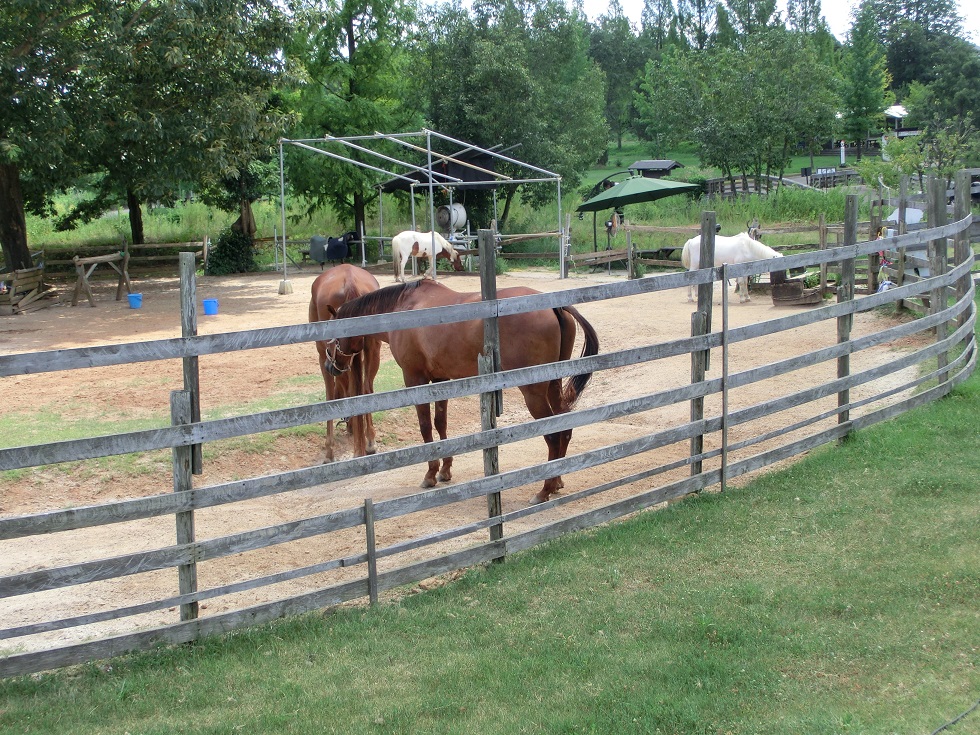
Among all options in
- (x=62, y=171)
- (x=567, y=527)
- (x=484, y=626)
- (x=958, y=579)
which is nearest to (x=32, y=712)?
(x=484, y=626)

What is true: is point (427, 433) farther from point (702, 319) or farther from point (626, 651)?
point (626, 651)

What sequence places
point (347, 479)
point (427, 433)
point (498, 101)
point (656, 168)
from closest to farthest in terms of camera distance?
1. point (347, 479)
2. point (427, 433)
3. point (498, 101)
4. point (656, 168)

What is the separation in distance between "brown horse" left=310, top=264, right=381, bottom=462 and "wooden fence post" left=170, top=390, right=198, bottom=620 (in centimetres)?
395

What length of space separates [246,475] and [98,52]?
11.8 m

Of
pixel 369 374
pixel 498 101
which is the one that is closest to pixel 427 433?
pixel 369 374

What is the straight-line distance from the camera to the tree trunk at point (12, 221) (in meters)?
20.7

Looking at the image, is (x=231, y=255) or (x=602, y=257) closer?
(x=602, y=257)

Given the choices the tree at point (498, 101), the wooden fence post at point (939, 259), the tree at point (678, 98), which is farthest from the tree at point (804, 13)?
the wooden fence post at point (939, 259)

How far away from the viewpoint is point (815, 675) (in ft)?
11.6

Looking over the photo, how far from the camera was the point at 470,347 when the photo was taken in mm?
6707

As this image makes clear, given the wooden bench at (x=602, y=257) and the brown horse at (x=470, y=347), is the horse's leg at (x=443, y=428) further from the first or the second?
A: the wooden bench at (x=602, y=257)

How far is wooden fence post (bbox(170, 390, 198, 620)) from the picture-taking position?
393 cm

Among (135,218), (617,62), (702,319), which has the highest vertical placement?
(617,62)

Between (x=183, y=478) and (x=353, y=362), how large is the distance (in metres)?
4.19
